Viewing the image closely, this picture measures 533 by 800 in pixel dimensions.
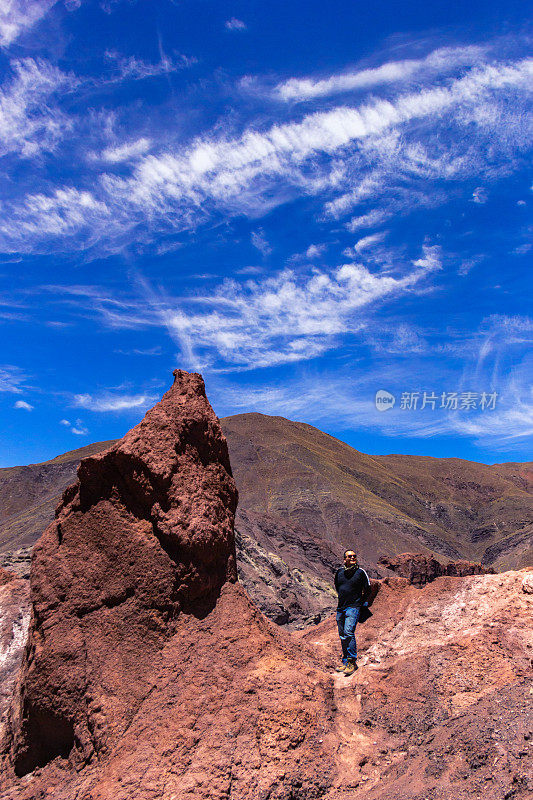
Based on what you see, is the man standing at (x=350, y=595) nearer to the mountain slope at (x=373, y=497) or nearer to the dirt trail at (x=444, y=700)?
the dirt trail at (x=444, y=700)

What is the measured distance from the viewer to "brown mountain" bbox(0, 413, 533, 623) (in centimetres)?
3069

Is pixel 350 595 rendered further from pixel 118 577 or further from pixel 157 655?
pixel 118 577

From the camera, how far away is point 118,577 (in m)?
4.92

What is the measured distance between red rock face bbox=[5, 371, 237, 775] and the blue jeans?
→ 1.47m

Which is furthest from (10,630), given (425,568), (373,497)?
(373,497)

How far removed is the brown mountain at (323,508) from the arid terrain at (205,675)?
50.5 feet

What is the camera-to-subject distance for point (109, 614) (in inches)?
188

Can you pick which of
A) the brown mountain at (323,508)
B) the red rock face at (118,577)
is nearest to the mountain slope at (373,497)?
the brown mountain at (323,508)

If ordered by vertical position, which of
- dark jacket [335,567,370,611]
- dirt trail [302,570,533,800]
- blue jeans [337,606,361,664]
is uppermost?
dark jacket [335,567,370,611]

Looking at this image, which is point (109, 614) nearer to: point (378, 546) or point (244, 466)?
point (378, 546)

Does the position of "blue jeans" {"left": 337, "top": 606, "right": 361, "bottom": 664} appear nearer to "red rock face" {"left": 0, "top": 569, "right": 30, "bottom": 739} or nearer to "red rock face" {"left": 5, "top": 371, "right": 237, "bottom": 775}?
"red rock face" {"left": 5, "top": 371, "right": 237, "bottom": 775}

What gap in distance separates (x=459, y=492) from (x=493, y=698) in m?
86.9

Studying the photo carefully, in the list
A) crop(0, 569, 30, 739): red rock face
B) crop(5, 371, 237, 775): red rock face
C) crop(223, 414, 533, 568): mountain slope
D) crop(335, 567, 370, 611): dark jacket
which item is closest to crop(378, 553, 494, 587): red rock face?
crop(223, 414, 533, 568): mountain slope

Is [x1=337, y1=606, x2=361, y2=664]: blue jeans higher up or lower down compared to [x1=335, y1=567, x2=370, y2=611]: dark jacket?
lower down
